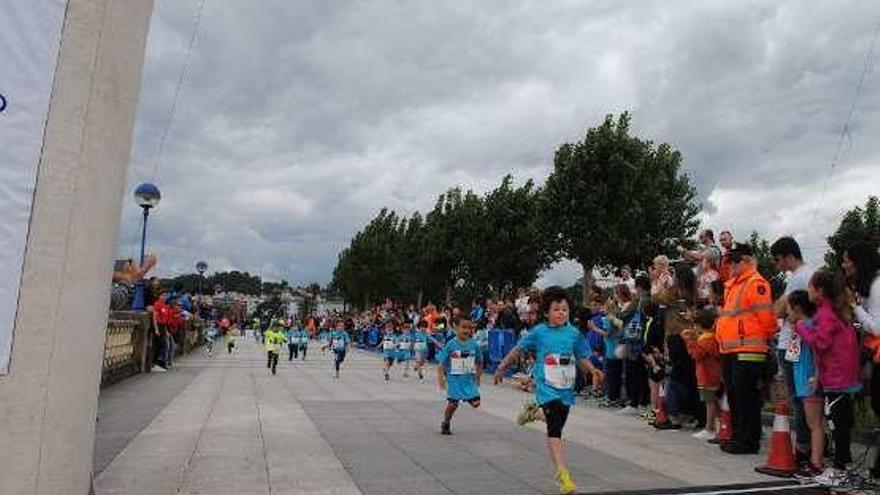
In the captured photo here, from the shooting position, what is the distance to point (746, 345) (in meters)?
8.60

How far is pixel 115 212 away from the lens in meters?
5.45

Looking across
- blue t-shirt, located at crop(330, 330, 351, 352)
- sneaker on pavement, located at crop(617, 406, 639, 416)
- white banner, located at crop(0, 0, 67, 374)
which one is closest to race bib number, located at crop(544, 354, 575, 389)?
white banner, located at crop(0, 0, 67, 374)

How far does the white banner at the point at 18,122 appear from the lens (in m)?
4.55

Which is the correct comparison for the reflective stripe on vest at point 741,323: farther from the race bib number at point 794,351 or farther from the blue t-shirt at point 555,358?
the blue t-shirt at point 555,358

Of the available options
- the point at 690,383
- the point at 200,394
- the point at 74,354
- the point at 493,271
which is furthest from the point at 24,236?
the point at 493,271

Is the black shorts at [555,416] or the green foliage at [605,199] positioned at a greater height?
the green foliage at [605,199]

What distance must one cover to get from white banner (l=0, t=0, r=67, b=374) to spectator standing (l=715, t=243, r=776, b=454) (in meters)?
7.22

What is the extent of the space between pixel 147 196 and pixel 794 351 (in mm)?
15598

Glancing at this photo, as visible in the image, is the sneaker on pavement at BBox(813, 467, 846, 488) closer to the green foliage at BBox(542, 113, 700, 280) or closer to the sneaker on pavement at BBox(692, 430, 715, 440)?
the sneaker on pavement at BBox(692, 430, 715, 440)

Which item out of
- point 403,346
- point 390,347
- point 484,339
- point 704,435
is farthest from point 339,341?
point 704,435

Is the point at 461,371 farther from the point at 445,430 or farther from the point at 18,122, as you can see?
the point at 18,122

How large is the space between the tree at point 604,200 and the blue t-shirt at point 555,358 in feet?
81.3

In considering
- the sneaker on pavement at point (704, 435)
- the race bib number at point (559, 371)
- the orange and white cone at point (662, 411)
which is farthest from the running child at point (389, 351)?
the race bib number at point (559, 371)

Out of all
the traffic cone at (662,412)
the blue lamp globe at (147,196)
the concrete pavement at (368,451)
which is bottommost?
the concrete pavement at (368,451)
